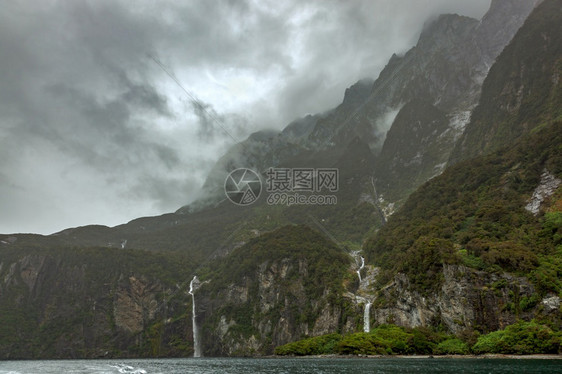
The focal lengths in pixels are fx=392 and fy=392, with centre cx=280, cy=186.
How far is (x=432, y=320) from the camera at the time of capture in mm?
92000

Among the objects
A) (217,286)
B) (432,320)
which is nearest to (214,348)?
(217,286)

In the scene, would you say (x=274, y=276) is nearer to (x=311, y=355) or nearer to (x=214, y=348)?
(x=214, y=348)

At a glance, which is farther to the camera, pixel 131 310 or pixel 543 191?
pixel 131 310

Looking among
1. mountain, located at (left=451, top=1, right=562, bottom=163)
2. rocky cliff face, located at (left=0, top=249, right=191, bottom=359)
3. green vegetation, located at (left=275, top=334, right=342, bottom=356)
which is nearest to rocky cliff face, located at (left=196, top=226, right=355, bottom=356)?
green vegetation, located at (left=275, top=334, right=342, bottom=356)

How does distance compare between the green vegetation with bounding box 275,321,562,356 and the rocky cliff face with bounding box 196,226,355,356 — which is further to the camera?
the rocky cliff face with bounding box 196,226,355,356

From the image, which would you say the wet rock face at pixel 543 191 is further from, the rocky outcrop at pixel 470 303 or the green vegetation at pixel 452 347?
the green vegetation at pixel 452 347

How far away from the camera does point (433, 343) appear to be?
8231 centimetres

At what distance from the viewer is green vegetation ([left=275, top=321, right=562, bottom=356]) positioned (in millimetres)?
65312

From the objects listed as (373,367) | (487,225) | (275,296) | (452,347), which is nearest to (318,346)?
(452,347)

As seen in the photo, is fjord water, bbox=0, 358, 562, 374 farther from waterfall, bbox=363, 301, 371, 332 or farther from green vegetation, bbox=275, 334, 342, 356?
Result: waterfall, bbox=363, 301, 371, 332

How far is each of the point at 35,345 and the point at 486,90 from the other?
25246 cm

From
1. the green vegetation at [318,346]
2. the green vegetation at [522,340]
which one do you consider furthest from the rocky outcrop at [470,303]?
the green vegetation at [318,346]

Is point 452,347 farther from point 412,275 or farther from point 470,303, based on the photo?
point 412,275

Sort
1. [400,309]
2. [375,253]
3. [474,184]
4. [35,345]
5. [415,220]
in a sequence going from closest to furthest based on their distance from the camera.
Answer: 1. [400,309]
2. [474,184]
3. [415,220]
4. [375,253]
5. [35,345]
